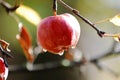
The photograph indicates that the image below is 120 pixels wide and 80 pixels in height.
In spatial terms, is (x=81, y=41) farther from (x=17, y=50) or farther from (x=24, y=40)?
(x=24, y=40)

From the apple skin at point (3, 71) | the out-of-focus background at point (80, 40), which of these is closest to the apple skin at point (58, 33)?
the apple skin at point (3, 71)

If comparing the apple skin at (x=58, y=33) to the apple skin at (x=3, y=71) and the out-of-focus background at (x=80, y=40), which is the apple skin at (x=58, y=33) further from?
the out-of-focus background at (x=80, y=40)

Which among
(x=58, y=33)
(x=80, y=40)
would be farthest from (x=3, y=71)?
(x=80, y=40)

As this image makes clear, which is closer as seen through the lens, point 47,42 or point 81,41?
point 47,42

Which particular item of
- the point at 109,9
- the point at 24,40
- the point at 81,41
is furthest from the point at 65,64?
the point at 109,9

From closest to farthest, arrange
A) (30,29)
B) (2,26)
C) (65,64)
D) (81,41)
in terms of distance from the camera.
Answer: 1. (65,64)
2. (30,29)
3. (2,26)
4. (81,41)

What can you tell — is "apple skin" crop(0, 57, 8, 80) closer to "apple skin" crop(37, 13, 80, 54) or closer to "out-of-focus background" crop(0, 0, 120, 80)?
"apple skin" crop(37, 13, 80, 54)

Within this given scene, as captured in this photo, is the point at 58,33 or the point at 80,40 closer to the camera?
the point at 58,33

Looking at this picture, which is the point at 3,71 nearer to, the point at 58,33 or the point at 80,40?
the point at 58,33
